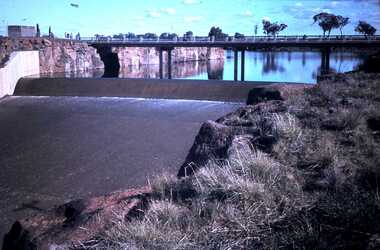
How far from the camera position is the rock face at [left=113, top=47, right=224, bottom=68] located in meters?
62.3

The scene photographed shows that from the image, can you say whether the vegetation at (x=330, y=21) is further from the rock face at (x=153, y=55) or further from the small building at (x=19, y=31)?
the small building at (x=19, y=31)

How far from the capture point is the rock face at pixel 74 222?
328 centimetres

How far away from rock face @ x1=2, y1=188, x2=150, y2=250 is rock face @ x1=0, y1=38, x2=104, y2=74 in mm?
30955

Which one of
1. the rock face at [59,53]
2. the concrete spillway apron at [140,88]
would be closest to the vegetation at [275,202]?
the concrete spillway apron at [140,88]

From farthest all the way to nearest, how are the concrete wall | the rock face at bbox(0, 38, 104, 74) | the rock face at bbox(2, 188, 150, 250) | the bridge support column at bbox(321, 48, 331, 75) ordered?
the bridge support column at bbox(321, 48, 331, 75) → the rock face at bbox(0, 38, 104, 74) → the concrete wall → the rock face at bbox(2, 188, 150, 250)

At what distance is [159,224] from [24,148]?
1199 centimetres

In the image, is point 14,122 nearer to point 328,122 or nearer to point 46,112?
point 46,112

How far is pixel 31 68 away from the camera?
124 feet

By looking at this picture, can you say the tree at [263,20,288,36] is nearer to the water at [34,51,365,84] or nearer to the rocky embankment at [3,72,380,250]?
the water at [34,51,365,84]

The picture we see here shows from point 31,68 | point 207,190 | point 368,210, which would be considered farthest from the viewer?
point 31,68

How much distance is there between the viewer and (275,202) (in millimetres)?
3238

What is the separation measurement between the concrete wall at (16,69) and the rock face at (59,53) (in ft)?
3.55

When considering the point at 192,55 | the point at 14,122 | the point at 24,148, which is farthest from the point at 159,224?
the point at 192,55

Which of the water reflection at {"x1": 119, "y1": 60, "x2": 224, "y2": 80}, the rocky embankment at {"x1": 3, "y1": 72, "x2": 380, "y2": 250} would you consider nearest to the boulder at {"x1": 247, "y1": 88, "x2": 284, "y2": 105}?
the rocky embankment at {"x1": 3, "y1": 72, "x2": 380, "y2": 250}
